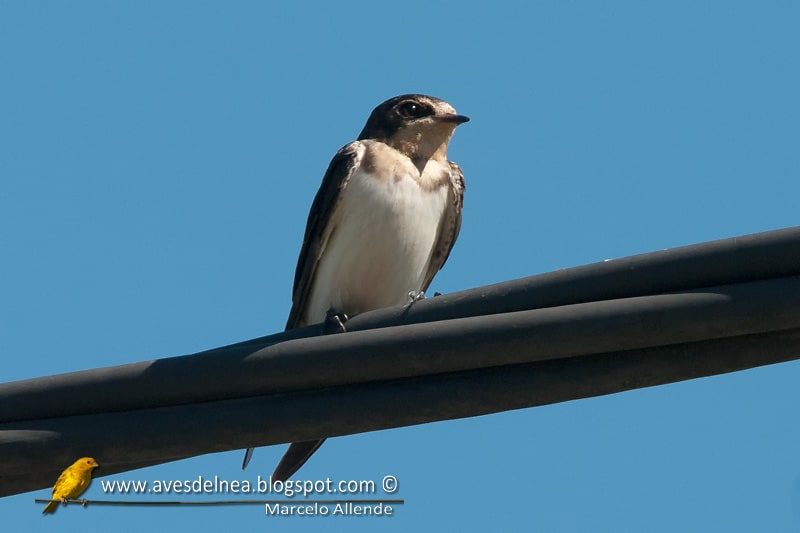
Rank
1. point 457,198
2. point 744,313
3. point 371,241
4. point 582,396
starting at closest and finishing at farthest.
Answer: point 744,313, point 582,396, point 371,241, point 457,198

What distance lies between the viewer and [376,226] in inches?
296

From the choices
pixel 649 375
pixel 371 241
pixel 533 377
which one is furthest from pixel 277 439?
pixel 371 241

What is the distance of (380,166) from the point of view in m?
7.71

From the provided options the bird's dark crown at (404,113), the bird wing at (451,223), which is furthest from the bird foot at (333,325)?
the bird's dark crown at (404,113)

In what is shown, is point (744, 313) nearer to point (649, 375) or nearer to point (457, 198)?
point (649, 375)

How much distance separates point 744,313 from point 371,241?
4.02 metres

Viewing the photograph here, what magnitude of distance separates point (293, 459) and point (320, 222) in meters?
2.13

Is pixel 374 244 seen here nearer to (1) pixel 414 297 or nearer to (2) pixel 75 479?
(1) pixel 414 297

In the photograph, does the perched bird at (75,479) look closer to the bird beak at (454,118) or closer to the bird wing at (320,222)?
the bird wing at (320,222)

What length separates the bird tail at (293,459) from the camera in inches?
230

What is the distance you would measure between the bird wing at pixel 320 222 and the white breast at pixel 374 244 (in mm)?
40

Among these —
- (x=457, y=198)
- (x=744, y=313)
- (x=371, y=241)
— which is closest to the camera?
(x=744, y=313)

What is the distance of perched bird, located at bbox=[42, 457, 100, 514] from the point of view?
4023 mm

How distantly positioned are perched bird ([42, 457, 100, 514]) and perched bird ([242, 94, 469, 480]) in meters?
3.45
